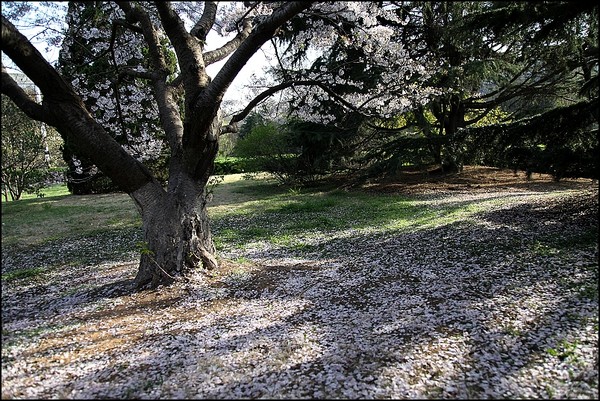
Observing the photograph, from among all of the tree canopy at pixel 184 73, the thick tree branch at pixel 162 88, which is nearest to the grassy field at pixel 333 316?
the tree canopy at pixel 184 73

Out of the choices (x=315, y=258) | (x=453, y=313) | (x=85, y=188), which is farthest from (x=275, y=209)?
(x=85, y=188)

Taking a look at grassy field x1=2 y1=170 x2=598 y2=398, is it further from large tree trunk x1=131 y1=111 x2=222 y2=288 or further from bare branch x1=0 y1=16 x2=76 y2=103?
bare branch x1=0 y1=16 x2=76 y2=103

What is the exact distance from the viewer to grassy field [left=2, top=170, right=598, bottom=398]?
3039mm

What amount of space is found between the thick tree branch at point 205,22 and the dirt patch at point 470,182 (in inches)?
397

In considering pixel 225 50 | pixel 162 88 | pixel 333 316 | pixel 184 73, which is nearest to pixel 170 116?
pixel 162 88

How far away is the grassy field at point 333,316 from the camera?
304cm

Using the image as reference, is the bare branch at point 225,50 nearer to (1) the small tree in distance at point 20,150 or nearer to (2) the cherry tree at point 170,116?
(2) the cherry tree at point 170,116

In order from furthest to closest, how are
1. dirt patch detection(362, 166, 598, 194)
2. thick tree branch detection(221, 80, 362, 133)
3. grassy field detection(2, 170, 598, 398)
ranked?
dirt patch detection(362, 166, 598, 194)
thick tree branch detection(221, 80, 362, 133)
grassy field detection(2, 170, 598, 398)

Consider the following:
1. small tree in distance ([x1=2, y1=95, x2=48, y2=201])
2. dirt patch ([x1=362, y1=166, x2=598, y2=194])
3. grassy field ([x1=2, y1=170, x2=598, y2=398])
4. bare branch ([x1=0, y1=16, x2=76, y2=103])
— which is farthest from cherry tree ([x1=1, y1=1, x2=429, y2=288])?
dirt patch ([x1=362, y1=166, x2=598, y2=194])

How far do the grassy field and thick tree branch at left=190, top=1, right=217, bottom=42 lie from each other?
11.6ft

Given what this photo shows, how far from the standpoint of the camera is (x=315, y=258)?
6973 mm

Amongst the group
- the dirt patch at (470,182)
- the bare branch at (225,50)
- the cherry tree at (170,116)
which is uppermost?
the bare branch at (225,50)

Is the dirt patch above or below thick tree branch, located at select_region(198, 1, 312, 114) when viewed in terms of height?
below

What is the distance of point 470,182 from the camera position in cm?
1580
